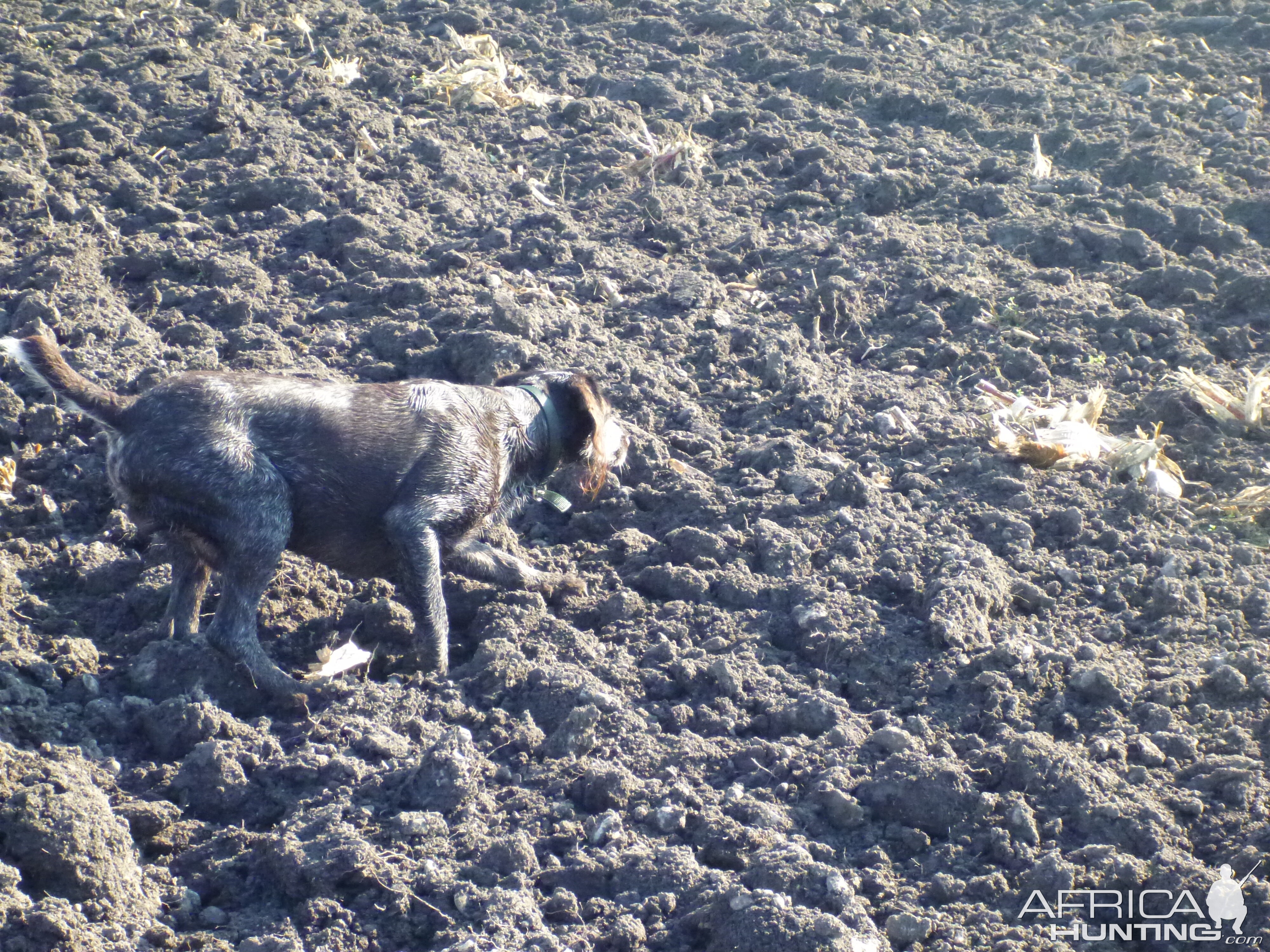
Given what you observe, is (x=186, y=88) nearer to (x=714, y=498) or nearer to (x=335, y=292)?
(x=335, y=292)

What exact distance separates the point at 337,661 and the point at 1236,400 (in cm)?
501

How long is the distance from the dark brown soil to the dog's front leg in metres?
0.18

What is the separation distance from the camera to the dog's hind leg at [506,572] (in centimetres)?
510

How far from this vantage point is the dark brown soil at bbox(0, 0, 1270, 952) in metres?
3.69

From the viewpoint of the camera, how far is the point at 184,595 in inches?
183

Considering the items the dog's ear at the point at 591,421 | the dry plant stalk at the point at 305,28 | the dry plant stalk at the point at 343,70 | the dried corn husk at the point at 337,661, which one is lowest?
the dried corn husk at the point at 337,661

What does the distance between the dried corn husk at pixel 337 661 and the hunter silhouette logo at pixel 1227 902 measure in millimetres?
3261

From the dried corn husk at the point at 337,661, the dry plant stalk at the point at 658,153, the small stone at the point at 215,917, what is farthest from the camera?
the dry plant stalk at the point at 658,153

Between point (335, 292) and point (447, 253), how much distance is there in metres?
0.76

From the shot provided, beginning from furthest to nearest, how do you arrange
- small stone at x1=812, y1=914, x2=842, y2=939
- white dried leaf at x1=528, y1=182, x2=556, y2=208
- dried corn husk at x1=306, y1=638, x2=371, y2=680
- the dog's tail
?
white dried leaf at x1=528, y1=182, x2=556, y2=208 → dried corn husk at x1=306, y1=638, x2=371, y2=680 → the dog's tail → small stone at x1=812, y1=914, x2=842, y2=939

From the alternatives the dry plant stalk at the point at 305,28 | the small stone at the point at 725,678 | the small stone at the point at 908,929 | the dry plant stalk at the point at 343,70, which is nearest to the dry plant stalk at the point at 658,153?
the dry plant stalk at the point at 343,70

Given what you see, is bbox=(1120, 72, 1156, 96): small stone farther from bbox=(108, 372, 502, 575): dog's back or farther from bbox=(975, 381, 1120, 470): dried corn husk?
bbox=(108, 372, 502, 575): dog's back

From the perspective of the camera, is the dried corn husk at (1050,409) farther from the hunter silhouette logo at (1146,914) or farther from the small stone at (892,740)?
the hunter silhouette logo at (1146,914)

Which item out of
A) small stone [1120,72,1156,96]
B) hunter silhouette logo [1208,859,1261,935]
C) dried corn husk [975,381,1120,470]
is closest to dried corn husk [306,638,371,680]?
hunter silhouette logo [1208,859,1261,935]
